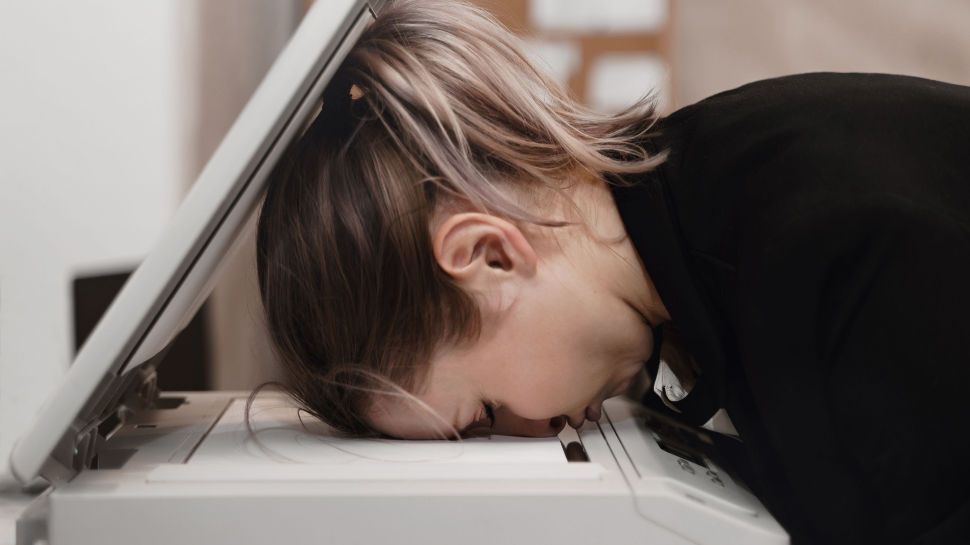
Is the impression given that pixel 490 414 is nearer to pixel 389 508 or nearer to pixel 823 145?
pixel 389 508

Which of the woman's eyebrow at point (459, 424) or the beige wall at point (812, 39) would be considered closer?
the woman's eyebrow at point (459, 424)

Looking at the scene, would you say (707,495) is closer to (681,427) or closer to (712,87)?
(681,427)

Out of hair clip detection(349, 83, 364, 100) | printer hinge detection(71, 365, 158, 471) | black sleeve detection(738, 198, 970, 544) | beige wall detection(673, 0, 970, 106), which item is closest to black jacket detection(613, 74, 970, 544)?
black sleeve detection(738, 198, 970, 544)

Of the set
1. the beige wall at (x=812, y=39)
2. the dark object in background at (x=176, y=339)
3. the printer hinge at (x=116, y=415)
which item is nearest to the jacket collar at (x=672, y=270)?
the printer hinge at (x=116, y=415)

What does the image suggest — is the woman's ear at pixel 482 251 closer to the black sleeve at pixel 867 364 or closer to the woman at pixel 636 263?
the woman at pixel 636 263

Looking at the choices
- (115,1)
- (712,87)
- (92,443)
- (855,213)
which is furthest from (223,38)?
(855,213)

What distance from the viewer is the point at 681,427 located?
0.82 m

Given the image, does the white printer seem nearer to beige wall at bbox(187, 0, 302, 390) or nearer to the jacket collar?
the jacket collar

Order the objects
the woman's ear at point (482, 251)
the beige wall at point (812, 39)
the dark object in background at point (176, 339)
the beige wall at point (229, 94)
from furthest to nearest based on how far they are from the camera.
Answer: the beige wall at point (812, 39) → the beige wall at point (229, 94) → the dark object in background at point (176, 339) → the woman's ear at point (482, 251)

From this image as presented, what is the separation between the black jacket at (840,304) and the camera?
0.60 metres

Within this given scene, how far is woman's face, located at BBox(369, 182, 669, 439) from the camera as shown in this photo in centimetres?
70

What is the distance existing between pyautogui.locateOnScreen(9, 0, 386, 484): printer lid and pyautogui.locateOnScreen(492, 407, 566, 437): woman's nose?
27 cm

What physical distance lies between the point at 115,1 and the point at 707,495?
3.57 feet

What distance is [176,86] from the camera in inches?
57.1
